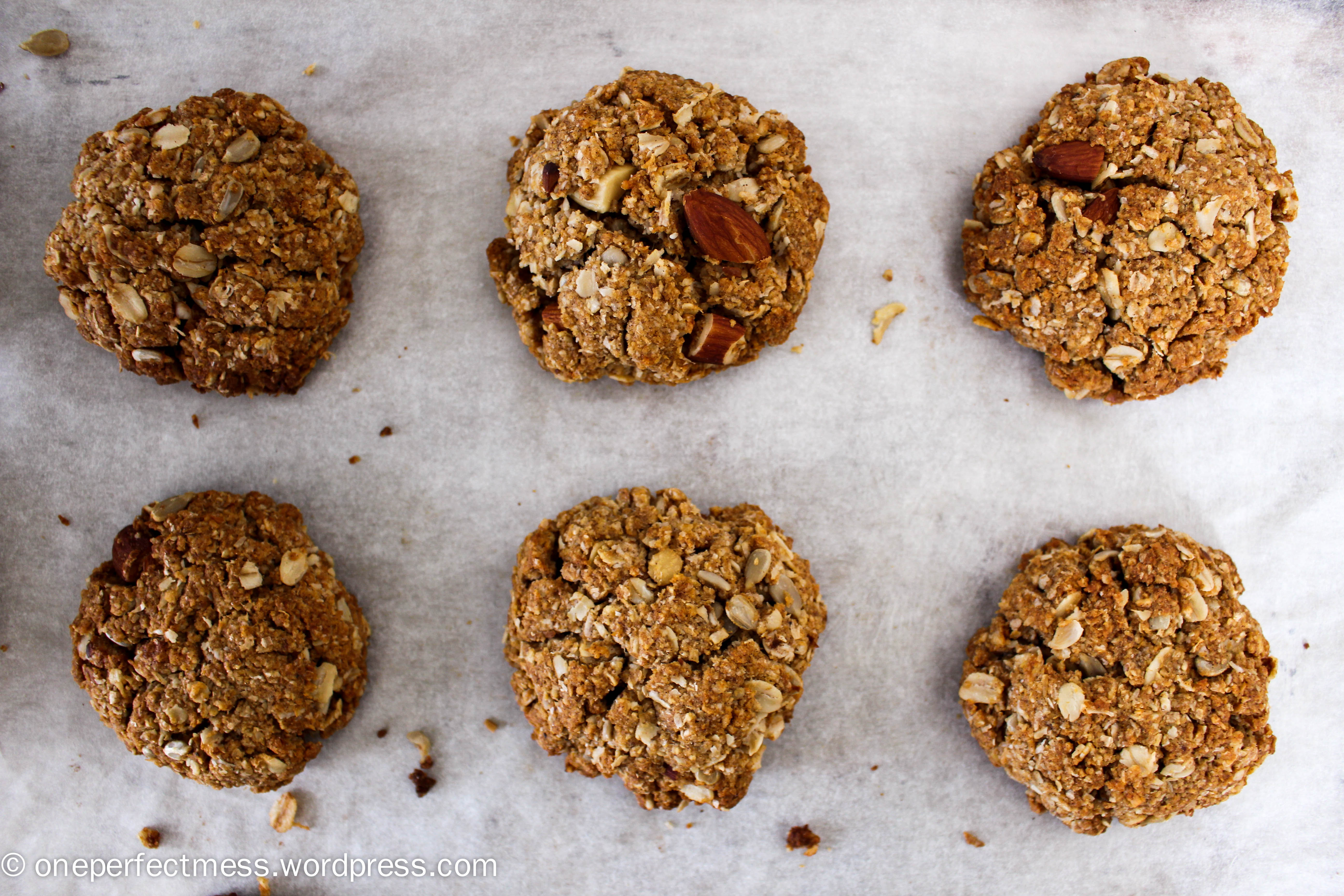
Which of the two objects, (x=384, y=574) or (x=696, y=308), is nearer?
(x=696, y=308)

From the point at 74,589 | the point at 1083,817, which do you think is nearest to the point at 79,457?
the point at 74,589

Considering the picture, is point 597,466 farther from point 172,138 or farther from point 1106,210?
point 1106,210

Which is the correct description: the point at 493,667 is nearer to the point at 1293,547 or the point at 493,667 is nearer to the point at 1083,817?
the point at 1083,817

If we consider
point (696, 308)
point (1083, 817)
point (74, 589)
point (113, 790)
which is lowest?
point (113, 790)

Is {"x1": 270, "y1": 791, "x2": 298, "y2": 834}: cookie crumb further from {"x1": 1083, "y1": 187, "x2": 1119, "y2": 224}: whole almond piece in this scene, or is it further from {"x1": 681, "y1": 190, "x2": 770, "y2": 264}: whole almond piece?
{"x1": 1083, "y1": 187, "x2": 1119, "y2": 224}: whole almond piece

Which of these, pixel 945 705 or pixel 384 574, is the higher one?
pixel 384 574

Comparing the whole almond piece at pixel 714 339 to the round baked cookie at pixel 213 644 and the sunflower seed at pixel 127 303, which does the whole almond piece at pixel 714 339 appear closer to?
the round baked cookie at pixel 213 644

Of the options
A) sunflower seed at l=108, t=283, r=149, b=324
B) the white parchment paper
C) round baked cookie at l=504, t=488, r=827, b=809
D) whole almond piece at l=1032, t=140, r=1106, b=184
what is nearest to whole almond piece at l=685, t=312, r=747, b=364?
the white parchment paper
